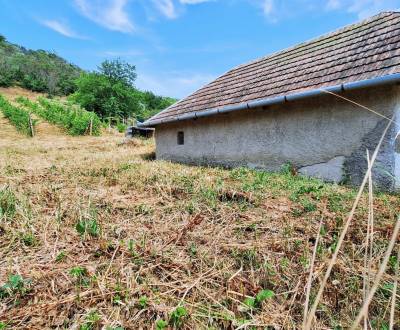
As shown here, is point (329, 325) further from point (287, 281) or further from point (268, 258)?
point (268, 258)

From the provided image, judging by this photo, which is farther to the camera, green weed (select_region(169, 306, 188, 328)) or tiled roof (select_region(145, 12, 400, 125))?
tiled roof (select_region(145, 12, 400, 125))

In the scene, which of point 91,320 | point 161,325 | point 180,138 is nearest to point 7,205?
point 91,320

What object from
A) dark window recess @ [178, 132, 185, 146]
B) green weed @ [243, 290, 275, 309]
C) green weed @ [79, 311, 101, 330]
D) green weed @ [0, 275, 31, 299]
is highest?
dark window recess @ [178, 132, 185, 146]

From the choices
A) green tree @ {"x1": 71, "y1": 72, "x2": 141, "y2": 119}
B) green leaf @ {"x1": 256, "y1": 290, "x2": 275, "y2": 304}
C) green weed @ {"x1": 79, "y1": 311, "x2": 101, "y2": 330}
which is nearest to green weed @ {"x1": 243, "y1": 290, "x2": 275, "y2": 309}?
green leaf @ {"x1": 256, "y1": 290, "x2": 275, "y2": 304}

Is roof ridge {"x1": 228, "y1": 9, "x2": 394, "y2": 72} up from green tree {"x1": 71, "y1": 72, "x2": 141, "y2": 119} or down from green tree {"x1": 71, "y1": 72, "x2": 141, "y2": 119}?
down

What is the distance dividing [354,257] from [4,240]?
313cm

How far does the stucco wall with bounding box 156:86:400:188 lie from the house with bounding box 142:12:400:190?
17 mm

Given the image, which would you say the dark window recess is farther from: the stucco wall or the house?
the stucco wall

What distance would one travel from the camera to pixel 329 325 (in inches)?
69.0

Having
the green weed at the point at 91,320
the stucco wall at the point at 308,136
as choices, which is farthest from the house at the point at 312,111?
the green weed at the point at 91,320

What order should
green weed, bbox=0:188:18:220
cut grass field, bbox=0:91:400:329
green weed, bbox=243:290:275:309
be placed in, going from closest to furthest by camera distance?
cut grass field, bbox=0:91:400:329
green weed, bbox=243:290:275:309
green weed, bbox=0:188:18:220

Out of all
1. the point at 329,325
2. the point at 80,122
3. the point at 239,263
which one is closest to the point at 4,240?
the point at 239,263

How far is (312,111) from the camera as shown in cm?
595

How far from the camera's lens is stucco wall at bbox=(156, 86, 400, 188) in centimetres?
498
